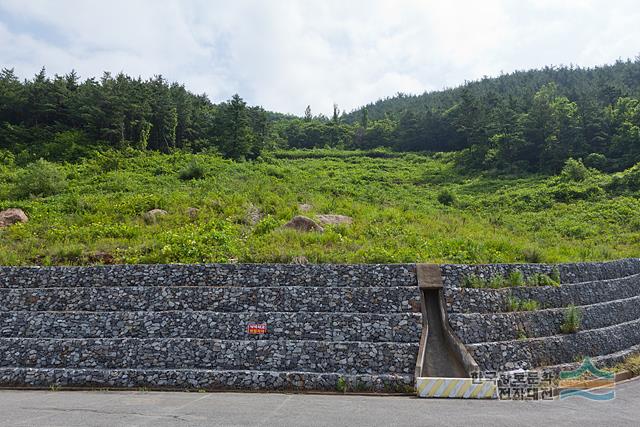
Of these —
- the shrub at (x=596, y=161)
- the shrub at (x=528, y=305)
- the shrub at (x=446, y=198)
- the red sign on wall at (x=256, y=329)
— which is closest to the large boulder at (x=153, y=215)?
the red sign on wall at (x=256, y=329)

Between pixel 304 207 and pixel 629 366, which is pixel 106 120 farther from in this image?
pixel 629 366

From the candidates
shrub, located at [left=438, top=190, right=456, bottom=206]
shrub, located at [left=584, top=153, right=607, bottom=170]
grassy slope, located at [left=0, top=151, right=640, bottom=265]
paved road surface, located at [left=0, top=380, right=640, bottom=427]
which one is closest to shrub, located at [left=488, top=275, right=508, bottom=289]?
grassy slope, located at [left=0, top=151, right=640, bottom=265]

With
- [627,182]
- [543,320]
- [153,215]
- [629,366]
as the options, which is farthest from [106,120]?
[627,182]

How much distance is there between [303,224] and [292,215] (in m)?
2.36

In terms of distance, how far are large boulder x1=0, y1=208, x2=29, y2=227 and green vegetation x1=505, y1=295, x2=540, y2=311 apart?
19.0 meters

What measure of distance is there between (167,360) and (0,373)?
13.3 feet

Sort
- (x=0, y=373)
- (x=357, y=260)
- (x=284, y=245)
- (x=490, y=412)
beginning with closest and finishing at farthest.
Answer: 1. (x=490, y=412)
2. (x=0, y=373)
3. (x=357, y=260)
4. (x=284, y=245)

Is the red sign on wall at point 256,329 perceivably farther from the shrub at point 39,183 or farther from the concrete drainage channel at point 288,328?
the shrub at point 39,183

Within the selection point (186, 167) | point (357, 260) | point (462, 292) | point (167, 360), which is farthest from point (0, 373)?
point (186, 167)

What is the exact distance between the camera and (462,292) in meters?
12.5

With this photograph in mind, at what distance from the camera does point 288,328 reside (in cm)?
1159

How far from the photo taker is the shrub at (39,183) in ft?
74.9

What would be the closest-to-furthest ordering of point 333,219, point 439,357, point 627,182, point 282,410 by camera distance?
point 282,410 → point 439,357 → point 333,219 → point 627,182

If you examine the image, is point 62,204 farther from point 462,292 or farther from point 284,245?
point 462,292
